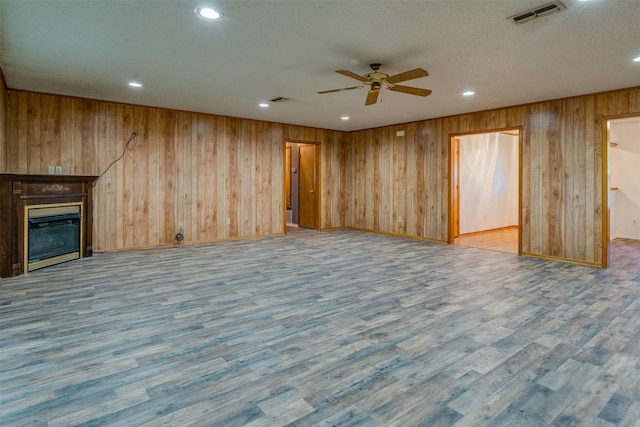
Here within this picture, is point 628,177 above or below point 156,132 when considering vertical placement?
below

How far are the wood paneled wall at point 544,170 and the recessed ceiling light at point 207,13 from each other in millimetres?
5089

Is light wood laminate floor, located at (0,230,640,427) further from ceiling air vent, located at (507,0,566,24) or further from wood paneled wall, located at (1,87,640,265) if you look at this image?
ceiling air vent, located at (507,0,566,24)

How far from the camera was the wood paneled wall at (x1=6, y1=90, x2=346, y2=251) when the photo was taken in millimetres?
5301

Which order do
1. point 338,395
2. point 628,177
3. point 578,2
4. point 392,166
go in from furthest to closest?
point 392,166 → point 628,177 → point 578,2 → point 338,395

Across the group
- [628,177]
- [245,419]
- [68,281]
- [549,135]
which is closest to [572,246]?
[549,135]

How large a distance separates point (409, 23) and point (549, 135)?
3837 millimetres

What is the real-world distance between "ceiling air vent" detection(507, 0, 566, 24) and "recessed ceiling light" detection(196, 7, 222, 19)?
7.75 feet

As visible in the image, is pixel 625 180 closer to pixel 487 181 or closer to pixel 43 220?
pixel 487 181

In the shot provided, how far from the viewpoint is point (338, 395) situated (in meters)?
1.90

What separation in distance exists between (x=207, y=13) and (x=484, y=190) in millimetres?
7506

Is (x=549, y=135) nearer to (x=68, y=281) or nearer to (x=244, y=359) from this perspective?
(x=244, y=359)

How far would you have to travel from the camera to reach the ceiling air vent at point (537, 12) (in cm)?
262

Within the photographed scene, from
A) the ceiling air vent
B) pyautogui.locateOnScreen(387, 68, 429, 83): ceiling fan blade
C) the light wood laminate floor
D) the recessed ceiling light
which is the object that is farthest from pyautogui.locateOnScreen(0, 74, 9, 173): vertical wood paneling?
the ceiling air vent

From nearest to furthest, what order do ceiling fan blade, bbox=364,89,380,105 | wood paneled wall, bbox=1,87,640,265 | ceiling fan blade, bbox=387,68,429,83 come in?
ceiling fan blade, bbox=387,68,429,83 < ceiling fan blade, bbox=364,89,380,105 < wood paneled wall, bbox=1,87,640,265
